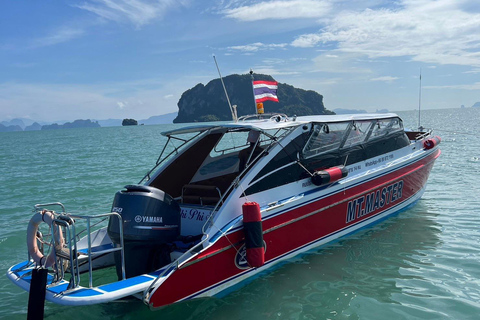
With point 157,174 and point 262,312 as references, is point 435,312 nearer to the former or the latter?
point 262,312

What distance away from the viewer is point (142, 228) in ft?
16.6

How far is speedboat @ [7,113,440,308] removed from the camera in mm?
4773

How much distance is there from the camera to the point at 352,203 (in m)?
7.17

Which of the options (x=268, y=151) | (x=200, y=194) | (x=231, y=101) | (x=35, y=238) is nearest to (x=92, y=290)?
(x=35, y=238)

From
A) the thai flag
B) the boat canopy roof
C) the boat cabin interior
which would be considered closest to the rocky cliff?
the boat cabin interior

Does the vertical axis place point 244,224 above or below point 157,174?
below

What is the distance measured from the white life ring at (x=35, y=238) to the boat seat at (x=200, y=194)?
2.24 meters

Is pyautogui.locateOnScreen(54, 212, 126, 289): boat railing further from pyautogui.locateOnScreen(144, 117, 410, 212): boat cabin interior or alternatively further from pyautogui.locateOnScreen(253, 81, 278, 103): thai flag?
pyautogui.locateOnScreen(253, 81, 278, 103): thai flag

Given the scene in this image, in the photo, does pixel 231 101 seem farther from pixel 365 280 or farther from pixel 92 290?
pixel 92 290

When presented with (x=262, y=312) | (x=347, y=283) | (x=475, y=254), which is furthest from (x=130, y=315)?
(x=475, y=254)

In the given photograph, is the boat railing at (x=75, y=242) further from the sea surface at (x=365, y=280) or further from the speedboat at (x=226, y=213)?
the sea surface at (x=365, y=280)

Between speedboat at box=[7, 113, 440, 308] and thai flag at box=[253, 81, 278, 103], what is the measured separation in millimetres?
756

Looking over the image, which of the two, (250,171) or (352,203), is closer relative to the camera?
(250,171)

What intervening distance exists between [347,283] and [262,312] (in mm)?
1470
